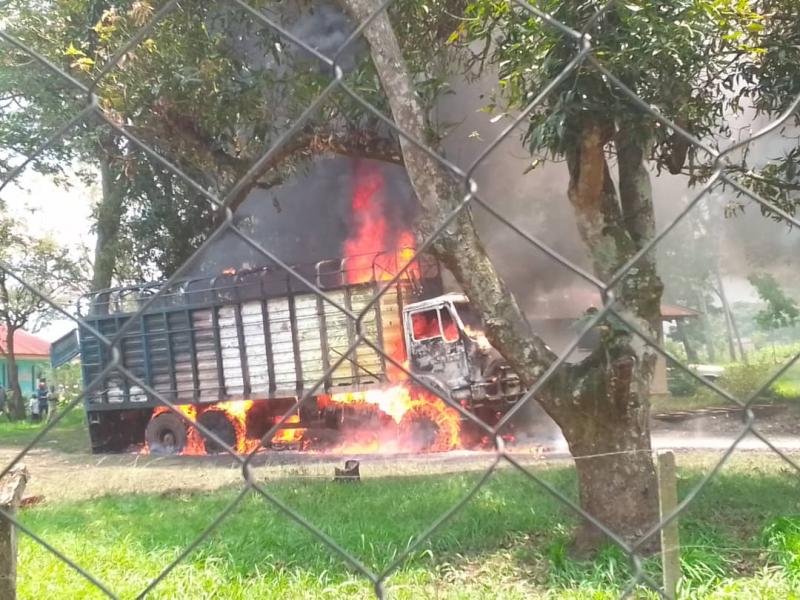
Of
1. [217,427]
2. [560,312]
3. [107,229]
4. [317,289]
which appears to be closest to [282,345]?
[217,427]

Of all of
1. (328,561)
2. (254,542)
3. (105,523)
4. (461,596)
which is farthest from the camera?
(105,523)

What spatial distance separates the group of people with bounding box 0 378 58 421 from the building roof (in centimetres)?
13

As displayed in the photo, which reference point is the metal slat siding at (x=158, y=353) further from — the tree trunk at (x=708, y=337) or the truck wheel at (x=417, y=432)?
the tree trunk at (x=708, y=337)

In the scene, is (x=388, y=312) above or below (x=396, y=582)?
above

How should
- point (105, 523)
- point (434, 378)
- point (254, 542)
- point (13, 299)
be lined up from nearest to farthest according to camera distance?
point (254, 542)
point (105, 523)
point (13, 299)
point (434, 378)

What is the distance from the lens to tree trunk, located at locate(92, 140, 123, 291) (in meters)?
3.66

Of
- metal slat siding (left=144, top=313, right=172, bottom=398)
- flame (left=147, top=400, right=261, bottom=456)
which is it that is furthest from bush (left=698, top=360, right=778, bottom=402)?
metal slat siding (left=144, top=313, right=172, bottom=398)

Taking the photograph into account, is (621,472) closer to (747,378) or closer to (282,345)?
(282,345)

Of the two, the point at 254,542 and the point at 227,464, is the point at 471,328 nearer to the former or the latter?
the point at 227,464

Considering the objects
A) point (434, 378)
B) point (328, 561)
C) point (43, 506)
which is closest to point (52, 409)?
point (43, 506)

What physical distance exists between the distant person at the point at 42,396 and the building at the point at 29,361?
0.11 ft

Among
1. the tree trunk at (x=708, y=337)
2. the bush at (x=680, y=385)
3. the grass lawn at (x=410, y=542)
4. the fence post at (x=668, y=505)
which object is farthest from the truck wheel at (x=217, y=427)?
the tree trunk at (x=708, y=337)

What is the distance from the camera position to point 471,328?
3.97 m

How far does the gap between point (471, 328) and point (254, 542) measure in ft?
6.36
